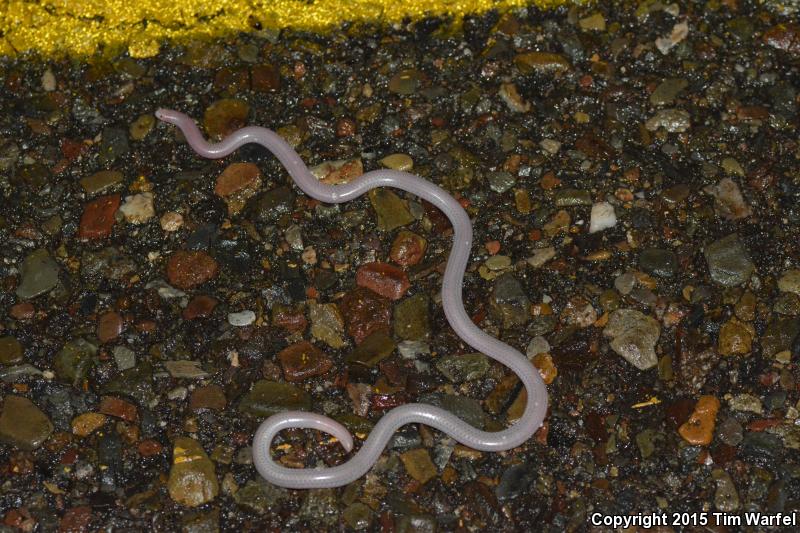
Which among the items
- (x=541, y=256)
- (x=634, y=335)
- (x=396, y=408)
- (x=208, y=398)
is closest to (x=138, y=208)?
(x=208, y=398)

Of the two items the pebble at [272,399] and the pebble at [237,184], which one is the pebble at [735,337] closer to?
the pebble at [272,399]

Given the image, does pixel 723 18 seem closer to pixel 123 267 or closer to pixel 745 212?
pixel 745 212

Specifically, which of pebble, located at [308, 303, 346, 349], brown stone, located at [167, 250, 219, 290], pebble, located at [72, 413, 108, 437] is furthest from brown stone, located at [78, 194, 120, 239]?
pebble, located at [308, 303, 346, 349]

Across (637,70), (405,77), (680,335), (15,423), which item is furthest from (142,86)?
(680,335)

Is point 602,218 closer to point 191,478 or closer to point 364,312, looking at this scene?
point 364,312

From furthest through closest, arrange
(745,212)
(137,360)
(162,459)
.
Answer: (745,212)
(137,360)
(162,459)

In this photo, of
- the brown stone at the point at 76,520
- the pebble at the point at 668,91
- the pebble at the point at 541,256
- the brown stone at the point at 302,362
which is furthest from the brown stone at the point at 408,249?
the brown stone at the point at 76,520
